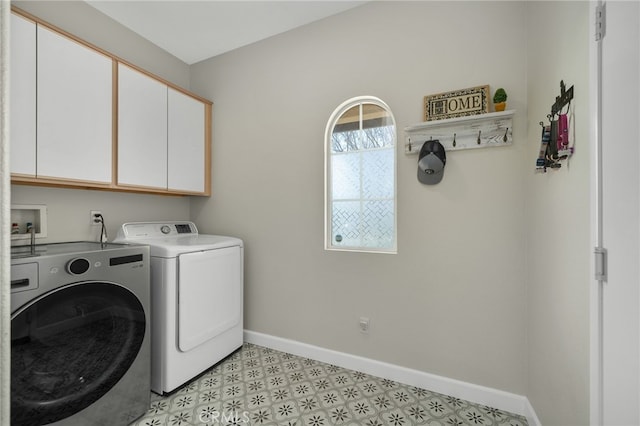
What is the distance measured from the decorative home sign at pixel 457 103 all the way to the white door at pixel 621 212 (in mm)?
834

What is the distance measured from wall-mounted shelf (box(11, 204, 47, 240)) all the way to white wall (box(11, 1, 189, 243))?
0.11 ft

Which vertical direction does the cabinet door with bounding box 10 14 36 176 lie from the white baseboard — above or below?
above

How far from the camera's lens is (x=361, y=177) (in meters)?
2.12

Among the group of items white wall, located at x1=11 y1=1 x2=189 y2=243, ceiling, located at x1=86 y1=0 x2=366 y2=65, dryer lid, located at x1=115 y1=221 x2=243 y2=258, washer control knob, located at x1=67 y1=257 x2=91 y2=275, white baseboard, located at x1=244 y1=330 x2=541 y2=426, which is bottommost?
white baseboard, located at x1=244 y1=330 x2=541 y2=426

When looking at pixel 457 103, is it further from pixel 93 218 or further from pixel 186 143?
pixel 93 218

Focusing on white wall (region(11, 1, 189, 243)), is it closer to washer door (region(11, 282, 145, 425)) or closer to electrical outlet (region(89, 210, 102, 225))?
electrical outlet (region(89, 210, 102, 225))

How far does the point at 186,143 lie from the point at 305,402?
84.7 inches

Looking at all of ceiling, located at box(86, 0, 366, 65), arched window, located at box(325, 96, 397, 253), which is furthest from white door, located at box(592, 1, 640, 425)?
ceiling, located at box(86, 0, 366, 65)

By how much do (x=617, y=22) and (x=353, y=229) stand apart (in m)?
1.63

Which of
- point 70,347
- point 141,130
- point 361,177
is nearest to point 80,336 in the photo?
point 70,347

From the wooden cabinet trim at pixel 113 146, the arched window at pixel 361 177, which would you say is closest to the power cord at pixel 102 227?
the wooden cabinet trim at pixel 113 146

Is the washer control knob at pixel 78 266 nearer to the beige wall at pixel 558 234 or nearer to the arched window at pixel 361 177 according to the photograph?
the arched window at pixel 361 177

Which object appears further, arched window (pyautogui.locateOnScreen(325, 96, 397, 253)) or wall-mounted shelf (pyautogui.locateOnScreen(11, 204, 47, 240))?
arched window (pyautogui.locateOnScreen(325, 96, 397, 253))

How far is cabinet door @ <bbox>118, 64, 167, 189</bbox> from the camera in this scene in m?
1.90
